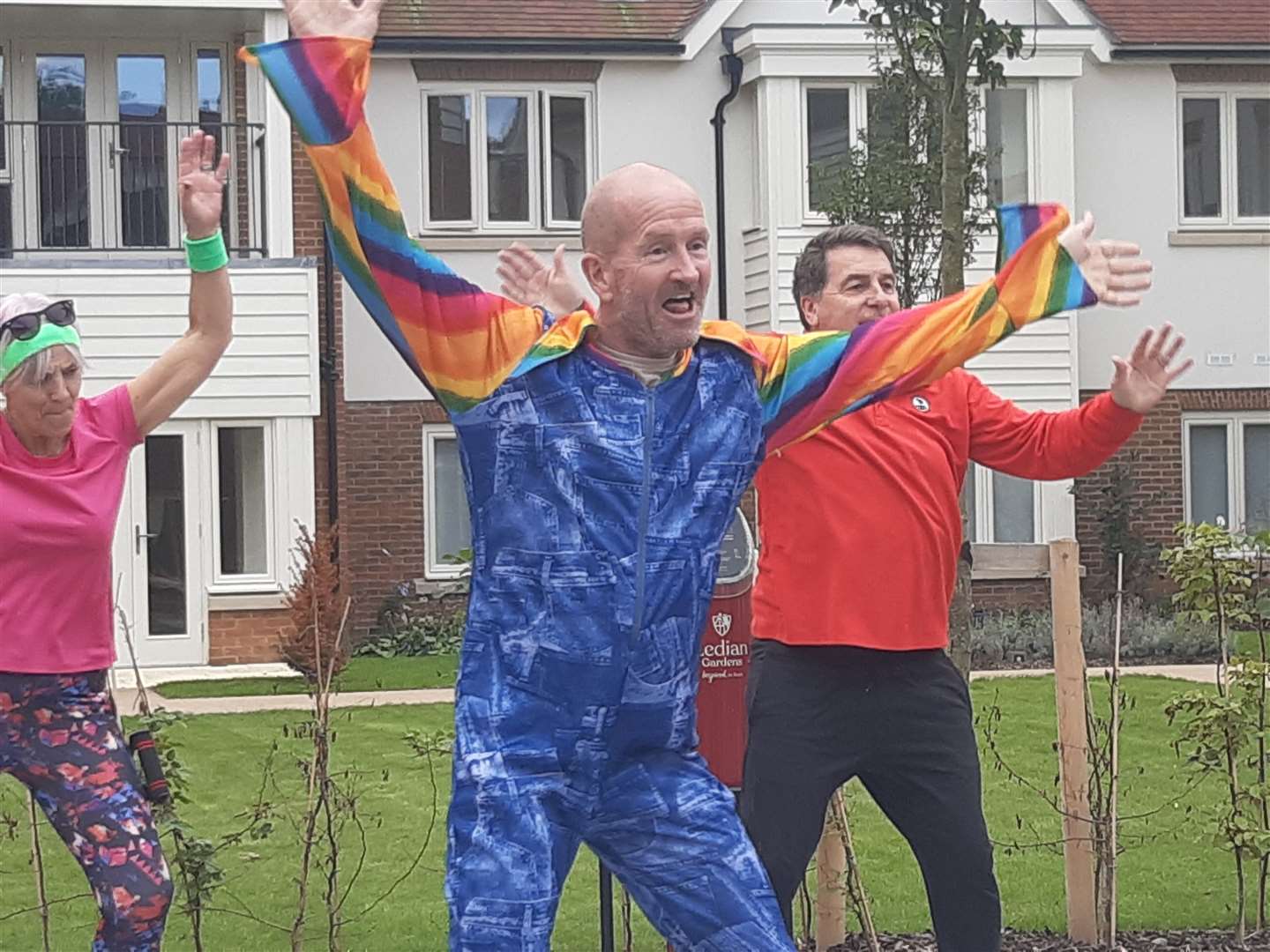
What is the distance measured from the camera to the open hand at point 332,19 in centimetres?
341

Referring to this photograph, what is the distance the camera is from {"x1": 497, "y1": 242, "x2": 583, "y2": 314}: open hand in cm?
484

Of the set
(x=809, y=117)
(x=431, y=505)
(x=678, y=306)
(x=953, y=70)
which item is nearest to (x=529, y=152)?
(x=809, y=117)

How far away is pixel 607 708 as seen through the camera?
3580 mm

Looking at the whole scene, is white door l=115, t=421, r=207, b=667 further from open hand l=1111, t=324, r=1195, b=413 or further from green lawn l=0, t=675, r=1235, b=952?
open hand l=1111, t=324, r=1195, b=413

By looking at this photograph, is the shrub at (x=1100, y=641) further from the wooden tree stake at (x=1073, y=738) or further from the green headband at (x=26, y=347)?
the green headband at (x=26, y=347)

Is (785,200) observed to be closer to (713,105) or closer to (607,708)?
(713,105)

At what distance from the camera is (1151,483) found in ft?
65.8

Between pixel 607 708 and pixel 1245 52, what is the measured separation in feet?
60.1

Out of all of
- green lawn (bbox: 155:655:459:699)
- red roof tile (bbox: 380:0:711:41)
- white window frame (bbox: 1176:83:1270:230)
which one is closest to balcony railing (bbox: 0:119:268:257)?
red roof tile (bbox: 380:0:711:41)

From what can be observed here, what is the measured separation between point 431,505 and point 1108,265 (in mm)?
15462

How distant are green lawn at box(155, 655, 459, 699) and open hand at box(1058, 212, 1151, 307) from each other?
11.0 meters

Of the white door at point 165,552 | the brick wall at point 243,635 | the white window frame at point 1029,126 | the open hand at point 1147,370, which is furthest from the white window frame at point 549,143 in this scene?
the open hand at point 1147,370

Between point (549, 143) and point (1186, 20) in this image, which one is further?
point (1186, 20)

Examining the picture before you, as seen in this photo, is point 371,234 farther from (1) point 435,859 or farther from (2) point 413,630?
(2) point 413,630
